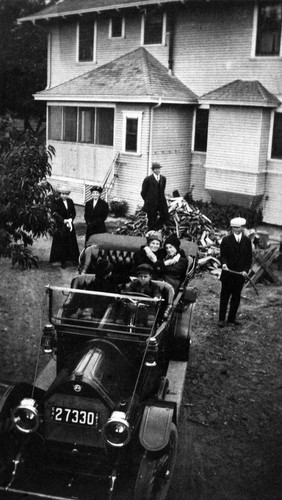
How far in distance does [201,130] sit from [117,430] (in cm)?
1516

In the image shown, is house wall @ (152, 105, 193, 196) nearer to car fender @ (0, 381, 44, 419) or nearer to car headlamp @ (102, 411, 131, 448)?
car fender @ (0, 381, 44, 419)

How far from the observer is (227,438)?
19.4 ft

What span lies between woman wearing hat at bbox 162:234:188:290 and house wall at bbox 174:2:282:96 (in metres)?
10.2

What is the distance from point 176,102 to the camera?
1719 centimetres

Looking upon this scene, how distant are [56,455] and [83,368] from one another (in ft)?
2.43

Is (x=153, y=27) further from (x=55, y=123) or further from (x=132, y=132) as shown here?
(x=55, y=123)

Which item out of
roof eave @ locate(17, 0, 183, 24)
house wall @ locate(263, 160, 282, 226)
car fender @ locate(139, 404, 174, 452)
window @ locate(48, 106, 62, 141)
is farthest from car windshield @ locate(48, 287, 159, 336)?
window @ locate(48, 106, 62, 141)

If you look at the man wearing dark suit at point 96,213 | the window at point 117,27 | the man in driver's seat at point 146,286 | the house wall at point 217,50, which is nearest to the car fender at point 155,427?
the man in driver's seat at point 146,286

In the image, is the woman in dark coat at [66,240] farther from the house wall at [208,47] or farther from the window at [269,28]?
Answer: the window at [269,28]

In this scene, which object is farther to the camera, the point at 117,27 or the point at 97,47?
the point at 97,47

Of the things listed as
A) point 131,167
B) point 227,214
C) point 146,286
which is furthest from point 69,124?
point 146,286

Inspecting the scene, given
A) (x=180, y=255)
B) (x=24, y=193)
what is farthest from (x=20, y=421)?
(x=180, y=255)

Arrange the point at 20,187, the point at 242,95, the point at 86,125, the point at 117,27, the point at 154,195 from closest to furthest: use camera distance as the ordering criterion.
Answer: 1. the point at 20,187
2. the point at 154,195
3. the point at 242,95
4. the point at 86,125
5. the point at 117,27

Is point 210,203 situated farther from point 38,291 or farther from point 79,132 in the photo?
point 38,291
